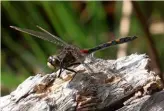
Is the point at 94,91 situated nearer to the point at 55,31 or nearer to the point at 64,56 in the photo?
the point at 64,56

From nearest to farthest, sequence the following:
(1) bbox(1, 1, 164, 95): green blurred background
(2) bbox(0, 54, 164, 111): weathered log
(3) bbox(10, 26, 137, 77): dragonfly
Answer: (2) bbox(0, 54, 164, 111): weathered log → (3) bbox(10, 26, 137, 77): dragonfly → (1) bbox(1, 1, 164, 95): green blurred background

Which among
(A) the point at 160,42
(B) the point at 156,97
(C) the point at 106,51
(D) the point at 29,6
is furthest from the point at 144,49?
(B) the point at 156,97

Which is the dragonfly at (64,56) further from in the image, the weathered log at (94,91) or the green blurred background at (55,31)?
the green blurred background at (55,31)

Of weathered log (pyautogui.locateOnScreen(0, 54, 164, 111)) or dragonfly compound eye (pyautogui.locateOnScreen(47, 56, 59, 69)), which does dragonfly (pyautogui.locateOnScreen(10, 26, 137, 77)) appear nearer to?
dragonfly compound eye (pyautogui.locateOnScreen(47, 56, 59, 69))

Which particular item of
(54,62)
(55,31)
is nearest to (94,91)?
(54,62)

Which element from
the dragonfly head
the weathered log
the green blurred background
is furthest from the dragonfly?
→ the green blurred background

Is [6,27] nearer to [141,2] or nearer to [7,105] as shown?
[141,2]
